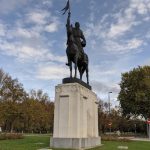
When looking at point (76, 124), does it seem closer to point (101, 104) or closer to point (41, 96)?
point (101, 104)

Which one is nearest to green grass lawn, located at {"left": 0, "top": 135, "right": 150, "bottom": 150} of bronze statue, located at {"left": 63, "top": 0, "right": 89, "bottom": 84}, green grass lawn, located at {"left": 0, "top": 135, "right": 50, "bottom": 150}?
A: green grass lawn, located at {"left": 0, "top": 135, "right": 50, "bottom": 150}

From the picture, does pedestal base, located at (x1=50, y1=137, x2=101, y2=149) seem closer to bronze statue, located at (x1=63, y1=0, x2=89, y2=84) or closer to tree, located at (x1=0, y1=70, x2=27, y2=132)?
bronze statue, located at (x1=63, y1=0, x2=89, y2=84)

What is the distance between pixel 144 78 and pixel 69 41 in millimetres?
40812

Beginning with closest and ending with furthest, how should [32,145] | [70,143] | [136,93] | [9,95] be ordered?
[70,143], [32,145], [9,95], [136,93]

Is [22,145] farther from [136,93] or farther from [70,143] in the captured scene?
[136,93]

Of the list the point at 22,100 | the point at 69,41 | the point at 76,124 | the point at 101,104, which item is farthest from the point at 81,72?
the point at 101,104

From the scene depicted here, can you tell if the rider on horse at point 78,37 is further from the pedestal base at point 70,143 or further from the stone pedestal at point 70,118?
the pedestal base at point 70,143

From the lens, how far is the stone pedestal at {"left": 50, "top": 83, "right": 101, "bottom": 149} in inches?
776

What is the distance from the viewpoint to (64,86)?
824 inches

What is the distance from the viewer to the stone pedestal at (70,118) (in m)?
19.7

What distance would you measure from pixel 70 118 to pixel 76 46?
5.17m

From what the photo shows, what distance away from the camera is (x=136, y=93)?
194 feet

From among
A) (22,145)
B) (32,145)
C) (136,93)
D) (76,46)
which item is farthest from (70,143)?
(136,93)

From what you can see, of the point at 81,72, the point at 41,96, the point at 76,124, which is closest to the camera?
the point at 76,124
